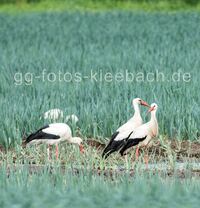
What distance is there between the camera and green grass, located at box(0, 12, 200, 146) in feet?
39.5

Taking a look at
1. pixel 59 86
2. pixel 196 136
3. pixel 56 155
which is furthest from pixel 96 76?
pixel 56 155

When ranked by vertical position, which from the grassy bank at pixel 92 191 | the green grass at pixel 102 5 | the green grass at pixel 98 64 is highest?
the green grass at pixel 102 5

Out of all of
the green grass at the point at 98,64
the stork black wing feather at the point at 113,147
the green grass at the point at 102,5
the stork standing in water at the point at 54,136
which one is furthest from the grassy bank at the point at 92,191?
the green grass at the point at 102,5

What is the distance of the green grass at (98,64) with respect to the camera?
12.0m

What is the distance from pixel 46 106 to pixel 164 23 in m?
13.9

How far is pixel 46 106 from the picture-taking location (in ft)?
42.0

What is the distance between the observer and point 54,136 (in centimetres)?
1061

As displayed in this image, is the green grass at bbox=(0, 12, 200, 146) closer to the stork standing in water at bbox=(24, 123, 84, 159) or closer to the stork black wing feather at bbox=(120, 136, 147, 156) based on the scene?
the stork standing in water at bbox=(24, 123, 84, 159)

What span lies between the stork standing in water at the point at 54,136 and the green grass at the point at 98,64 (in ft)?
1.57

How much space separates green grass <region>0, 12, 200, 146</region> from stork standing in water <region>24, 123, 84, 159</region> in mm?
479

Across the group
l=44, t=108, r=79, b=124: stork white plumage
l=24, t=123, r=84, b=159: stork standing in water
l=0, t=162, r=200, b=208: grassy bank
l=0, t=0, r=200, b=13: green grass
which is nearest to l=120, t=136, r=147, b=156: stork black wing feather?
l=24, t=123, r=84, b=159: stork standing in water

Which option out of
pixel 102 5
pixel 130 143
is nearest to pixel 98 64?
pixel 130 143

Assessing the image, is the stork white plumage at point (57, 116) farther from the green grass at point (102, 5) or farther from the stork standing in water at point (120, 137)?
the green grass at point (102, 5)

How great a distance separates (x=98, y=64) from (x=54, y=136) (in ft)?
24.5
